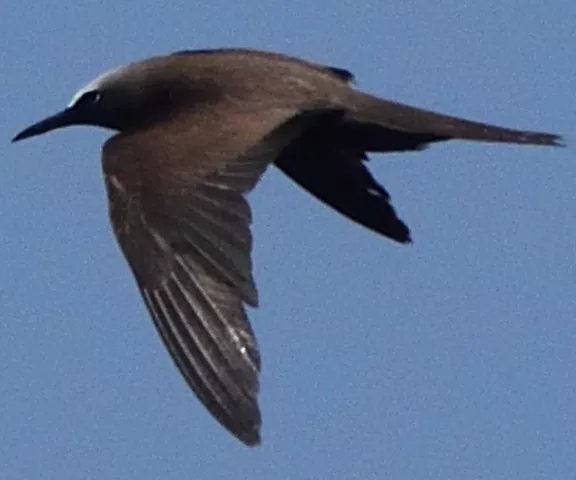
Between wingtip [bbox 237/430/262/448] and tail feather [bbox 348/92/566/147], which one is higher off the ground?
tail feather [bbox 348/92/566/147]

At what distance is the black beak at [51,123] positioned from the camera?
13.5m

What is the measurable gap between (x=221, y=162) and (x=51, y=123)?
174 centimetres

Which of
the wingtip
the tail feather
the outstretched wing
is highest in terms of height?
the tail feather

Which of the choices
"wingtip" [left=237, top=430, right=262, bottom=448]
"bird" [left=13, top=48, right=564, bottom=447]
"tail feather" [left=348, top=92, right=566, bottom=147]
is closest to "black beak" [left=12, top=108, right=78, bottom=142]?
"bird" [left=13, top=48, right=564, bottom=447]

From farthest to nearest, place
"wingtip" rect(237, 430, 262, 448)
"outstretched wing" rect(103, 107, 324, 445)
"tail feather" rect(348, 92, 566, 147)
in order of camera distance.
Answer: "tail feather" rect(348, 92, 566, 147) < "outstretched wing" rect(103, 107, 324, 445) < "wingtip" rect(237, 430, 262, 448)

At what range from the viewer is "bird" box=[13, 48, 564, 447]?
11.4 metres

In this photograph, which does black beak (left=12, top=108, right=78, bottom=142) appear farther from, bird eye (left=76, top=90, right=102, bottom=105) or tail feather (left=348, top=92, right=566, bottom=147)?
tail feather (left=348, top=92, right=566, bottom=147)

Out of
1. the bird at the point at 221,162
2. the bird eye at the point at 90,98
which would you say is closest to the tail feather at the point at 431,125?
the bird at the point at 221,162

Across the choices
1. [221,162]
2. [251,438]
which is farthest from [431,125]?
[251,438]

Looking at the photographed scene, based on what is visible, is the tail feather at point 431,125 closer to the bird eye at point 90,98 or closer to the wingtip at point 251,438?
the bird eye at point 90,98

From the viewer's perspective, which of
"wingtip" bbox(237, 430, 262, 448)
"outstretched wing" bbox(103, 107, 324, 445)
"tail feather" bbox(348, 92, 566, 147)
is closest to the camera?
"wingtip" bbox(237, 430, 262, 448)

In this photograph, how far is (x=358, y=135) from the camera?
510 inches

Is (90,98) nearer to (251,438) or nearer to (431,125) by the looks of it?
(431,125)

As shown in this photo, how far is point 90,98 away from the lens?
13.3m
